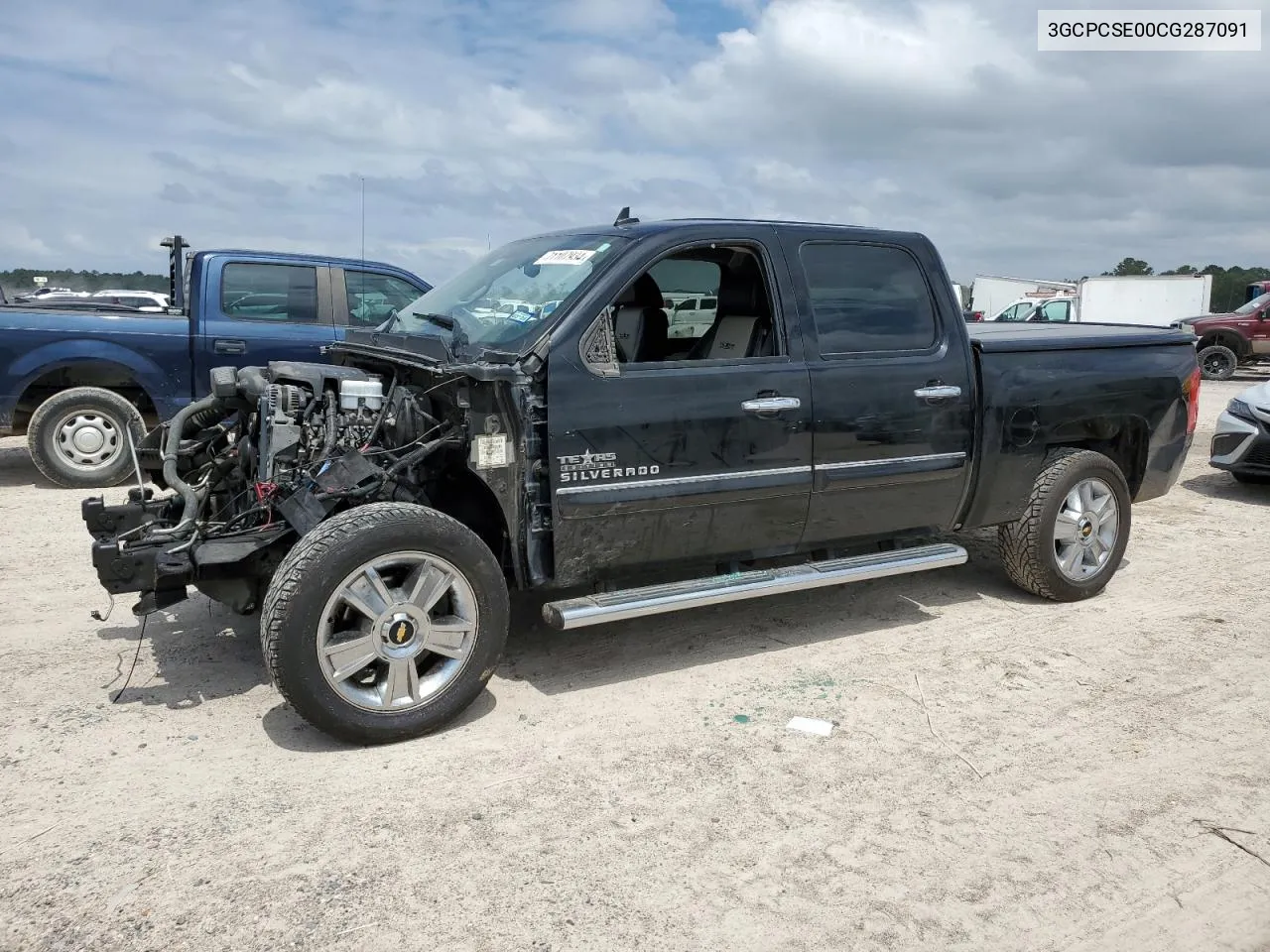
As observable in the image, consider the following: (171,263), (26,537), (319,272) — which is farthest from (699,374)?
(171,263)

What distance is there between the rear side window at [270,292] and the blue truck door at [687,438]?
466 cm

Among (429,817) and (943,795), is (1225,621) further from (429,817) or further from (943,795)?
(429,817)

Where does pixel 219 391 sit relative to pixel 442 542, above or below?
above

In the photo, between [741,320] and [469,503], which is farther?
[741,320]

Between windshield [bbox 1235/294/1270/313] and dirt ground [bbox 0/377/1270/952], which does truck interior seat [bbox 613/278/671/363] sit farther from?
windshield [bbox 1235/294/1270/313]

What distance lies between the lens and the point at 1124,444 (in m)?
5.67

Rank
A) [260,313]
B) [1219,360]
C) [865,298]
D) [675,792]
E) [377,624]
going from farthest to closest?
[1219,360]
[260,313]
[865,298]
[377,624]
[675,792]

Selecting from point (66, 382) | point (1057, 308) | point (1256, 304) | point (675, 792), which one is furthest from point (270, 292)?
point (1057, 308)

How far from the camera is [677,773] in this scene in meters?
3.47

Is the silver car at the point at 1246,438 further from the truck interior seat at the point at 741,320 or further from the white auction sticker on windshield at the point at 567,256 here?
the white auction sticker on windshield at the point at 567,256

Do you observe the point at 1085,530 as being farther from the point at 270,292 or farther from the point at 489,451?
the point at 270,292

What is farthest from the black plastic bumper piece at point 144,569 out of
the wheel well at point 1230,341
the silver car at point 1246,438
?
the wheel well at point 1230,341

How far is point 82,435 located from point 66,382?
1.69 ft

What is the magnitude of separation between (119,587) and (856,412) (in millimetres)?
3097
